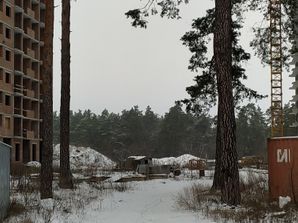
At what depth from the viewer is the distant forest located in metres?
106

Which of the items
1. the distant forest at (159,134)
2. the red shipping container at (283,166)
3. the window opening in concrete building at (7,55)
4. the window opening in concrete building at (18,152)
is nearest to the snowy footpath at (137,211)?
the red shipping container at (283,166)

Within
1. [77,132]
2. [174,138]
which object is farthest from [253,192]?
[77,132]

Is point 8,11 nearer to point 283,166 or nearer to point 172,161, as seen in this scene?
point 172,161

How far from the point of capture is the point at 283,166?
547 inches

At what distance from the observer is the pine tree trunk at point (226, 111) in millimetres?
13781

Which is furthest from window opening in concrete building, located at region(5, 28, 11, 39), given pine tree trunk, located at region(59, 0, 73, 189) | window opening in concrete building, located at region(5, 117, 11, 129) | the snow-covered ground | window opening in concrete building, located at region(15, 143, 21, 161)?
the snow-covered ground

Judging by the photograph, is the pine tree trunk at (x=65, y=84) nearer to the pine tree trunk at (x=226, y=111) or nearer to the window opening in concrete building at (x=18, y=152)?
the pine tree trunk at (x=226, y=111)

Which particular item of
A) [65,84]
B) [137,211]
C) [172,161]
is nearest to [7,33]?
[172,161]

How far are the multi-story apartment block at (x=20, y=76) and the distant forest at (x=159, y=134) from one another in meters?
36.5

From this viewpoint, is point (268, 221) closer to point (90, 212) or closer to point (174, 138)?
point (90, 212)

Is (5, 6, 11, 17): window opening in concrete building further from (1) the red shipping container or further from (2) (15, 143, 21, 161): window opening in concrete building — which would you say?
(1) the red shipping container

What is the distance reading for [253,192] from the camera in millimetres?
17203

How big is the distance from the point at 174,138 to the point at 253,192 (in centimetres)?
8961

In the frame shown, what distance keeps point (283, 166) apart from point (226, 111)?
2.04 metres
